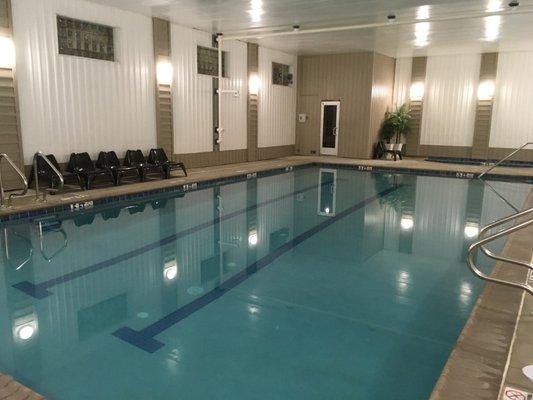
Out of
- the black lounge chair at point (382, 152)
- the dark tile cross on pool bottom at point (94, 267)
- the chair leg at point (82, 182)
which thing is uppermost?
the black lounge chair at point (382, 152)

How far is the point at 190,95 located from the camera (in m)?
9.81

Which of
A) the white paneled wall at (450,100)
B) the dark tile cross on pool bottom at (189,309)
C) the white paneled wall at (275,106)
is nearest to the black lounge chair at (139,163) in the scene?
the dark tile cross on pool bottom at (189,309)

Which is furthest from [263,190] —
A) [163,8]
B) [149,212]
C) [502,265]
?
[502,265]

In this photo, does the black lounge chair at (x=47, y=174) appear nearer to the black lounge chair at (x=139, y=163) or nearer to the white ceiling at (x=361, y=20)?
the black lounge chair at (x=139, y=163)

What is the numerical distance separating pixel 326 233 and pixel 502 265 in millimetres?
2252

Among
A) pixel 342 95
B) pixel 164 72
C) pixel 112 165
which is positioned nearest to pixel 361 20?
pixel 164 72

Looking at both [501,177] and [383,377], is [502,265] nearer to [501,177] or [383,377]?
[383,377]

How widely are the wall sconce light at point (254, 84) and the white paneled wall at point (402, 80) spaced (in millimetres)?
5009

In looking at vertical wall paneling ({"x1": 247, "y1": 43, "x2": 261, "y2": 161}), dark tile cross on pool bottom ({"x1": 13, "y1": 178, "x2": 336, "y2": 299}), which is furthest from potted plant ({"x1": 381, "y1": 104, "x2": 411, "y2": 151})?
dark tile cross on pool bottom ({"x1": 13, "y1": 178, "x2": 336, "y2": 299})

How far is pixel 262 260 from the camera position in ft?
15.1

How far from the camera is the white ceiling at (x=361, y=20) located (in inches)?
294

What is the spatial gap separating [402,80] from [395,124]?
1775mm

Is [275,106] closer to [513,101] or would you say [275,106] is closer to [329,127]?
[329,127]

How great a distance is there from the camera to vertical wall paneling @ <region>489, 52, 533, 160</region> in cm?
1231
